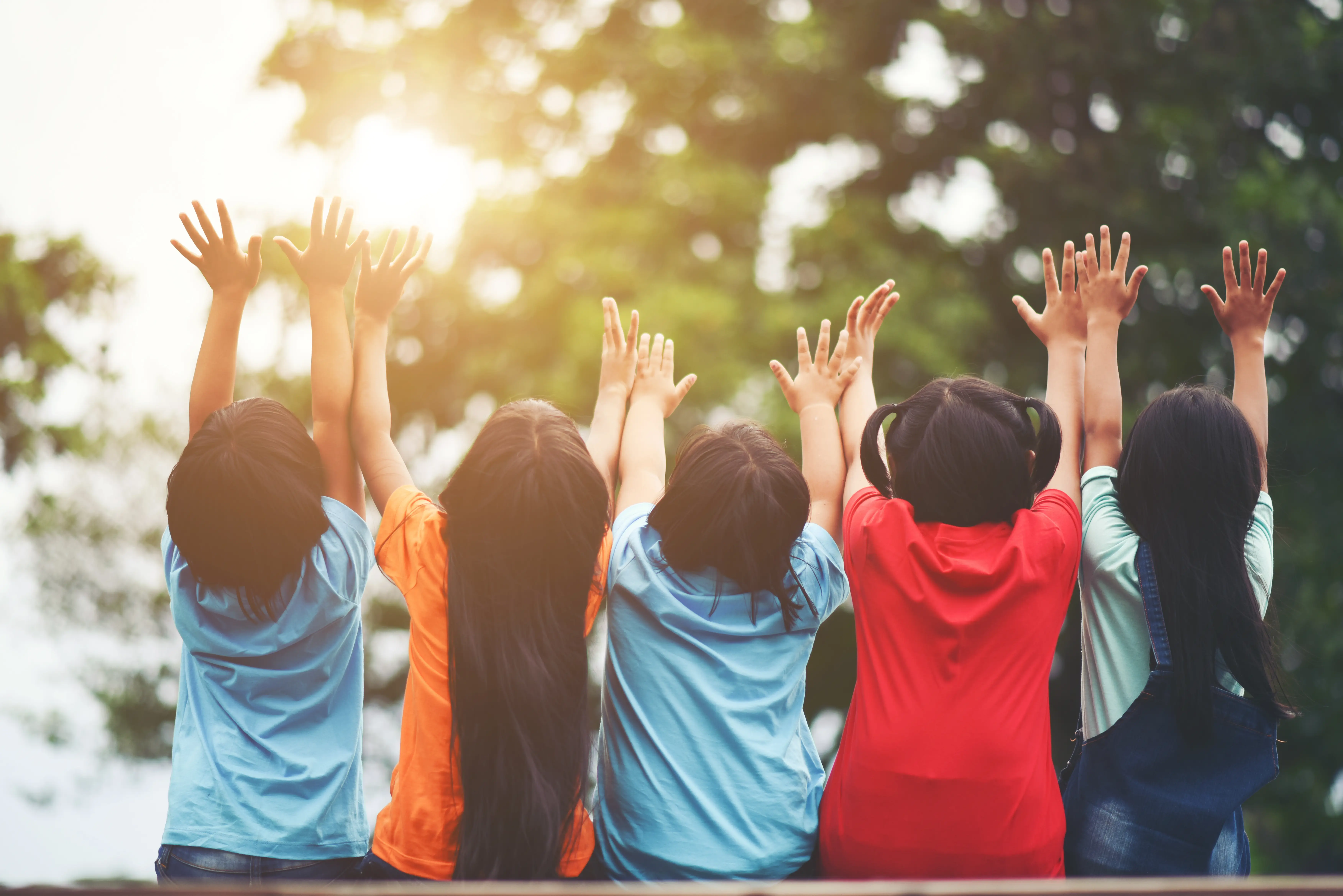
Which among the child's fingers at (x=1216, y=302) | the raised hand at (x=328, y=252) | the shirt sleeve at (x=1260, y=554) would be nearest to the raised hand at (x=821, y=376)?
the child's fingers at (x=1216, y=302)

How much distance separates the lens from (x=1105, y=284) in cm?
226

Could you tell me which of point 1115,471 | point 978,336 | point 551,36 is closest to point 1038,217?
point 978,336

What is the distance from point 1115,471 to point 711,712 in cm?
99

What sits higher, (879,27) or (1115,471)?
(879,27)

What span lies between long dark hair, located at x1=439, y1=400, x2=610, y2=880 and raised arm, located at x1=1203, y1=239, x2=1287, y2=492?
1402mm

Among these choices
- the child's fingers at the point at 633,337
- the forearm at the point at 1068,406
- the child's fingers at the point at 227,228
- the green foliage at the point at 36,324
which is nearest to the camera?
the forearm at the point at 1068,406

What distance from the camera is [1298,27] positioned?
7355 mm

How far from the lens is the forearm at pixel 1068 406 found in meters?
2.05

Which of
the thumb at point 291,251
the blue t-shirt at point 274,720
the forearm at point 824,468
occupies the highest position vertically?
the thumb at point 291,251

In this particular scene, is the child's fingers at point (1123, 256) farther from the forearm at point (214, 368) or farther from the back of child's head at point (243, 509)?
the forearm at point (214, 368)

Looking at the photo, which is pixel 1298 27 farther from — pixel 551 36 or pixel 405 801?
pixel 405 801

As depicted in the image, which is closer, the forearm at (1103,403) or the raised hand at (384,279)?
the forearm at (1103,403)

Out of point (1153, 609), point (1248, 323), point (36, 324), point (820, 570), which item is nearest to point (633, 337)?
point (820, 570)

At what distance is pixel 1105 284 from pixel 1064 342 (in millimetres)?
154
